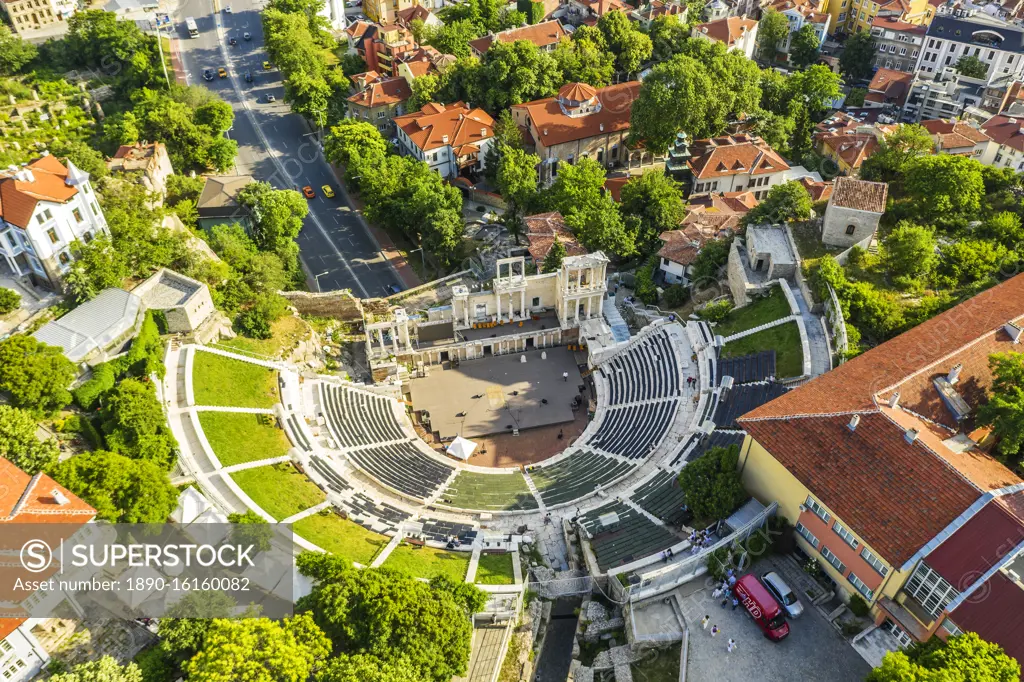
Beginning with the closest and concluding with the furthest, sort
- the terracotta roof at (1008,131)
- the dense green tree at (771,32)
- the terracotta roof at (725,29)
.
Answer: the terracotta roof at (1008,131) < the terracotta roof at (725,29) < the dense green tree at (771,32)

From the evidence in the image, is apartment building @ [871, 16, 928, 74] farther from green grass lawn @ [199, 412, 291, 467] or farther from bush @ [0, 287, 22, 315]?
bush @ [0, 287, 22, 315]

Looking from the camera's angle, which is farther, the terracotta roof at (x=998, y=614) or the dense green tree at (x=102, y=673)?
the dense green tree at (x=102, y=673)

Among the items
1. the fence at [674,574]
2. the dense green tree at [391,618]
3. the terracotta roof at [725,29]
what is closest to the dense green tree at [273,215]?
the dense green tree at [391,618]

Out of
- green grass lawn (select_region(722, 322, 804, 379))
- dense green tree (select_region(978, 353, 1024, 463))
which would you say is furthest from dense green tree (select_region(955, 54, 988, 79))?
dense green tree (select_region(978, 353, 1024, 463))

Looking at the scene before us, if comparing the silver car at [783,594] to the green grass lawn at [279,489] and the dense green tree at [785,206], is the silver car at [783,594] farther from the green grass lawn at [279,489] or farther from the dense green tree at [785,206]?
the dense green tree at [785,206]

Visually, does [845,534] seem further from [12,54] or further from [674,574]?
[12,54]

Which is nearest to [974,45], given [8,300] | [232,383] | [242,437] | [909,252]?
[909,252]
